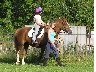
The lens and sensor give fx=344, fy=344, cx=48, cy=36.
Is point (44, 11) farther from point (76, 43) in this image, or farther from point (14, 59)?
point (14, 59)

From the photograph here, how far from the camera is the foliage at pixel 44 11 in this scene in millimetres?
26312

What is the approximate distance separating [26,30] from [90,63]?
2.97 meters

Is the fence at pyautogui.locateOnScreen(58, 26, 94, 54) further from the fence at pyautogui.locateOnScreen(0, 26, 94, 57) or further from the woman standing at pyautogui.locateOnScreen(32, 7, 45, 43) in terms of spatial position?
the woman standing at pyautogui.locateOnScreen(32, 7, 45, 43)

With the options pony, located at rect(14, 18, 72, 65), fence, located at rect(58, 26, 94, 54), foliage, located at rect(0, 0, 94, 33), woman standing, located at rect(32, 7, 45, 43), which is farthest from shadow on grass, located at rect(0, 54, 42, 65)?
foliage, located at rect(0, 0, 94, 33)

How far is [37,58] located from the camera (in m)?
14.7

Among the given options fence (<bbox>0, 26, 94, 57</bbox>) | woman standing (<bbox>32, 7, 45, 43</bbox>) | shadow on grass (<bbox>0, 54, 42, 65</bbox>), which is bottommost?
shadow on grass (<bbox>0, 54, 42, 65</bbox>)

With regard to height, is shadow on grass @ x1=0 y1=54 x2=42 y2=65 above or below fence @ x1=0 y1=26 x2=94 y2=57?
below

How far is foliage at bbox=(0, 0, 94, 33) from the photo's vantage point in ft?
86.3

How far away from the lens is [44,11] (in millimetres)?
Answer: 25797

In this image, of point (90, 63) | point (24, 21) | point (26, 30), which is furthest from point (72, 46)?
point (24, 21)

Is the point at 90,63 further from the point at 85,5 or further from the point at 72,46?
the point at 85,5

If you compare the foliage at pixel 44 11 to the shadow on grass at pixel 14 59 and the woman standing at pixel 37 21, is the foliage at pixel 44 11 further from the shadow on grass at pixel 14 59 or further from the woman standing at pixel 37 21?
the woman standing at pixel 37 21

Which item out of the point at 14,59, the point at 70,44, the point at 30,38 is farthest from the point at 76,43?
the point at 14,59

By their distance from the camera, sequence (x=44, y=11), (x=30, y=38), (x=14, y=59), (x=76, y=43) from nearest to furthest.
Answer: (x=30, y=38) → (x=14, y=59) → (x=76, y=43) → (x=44, y=11)
